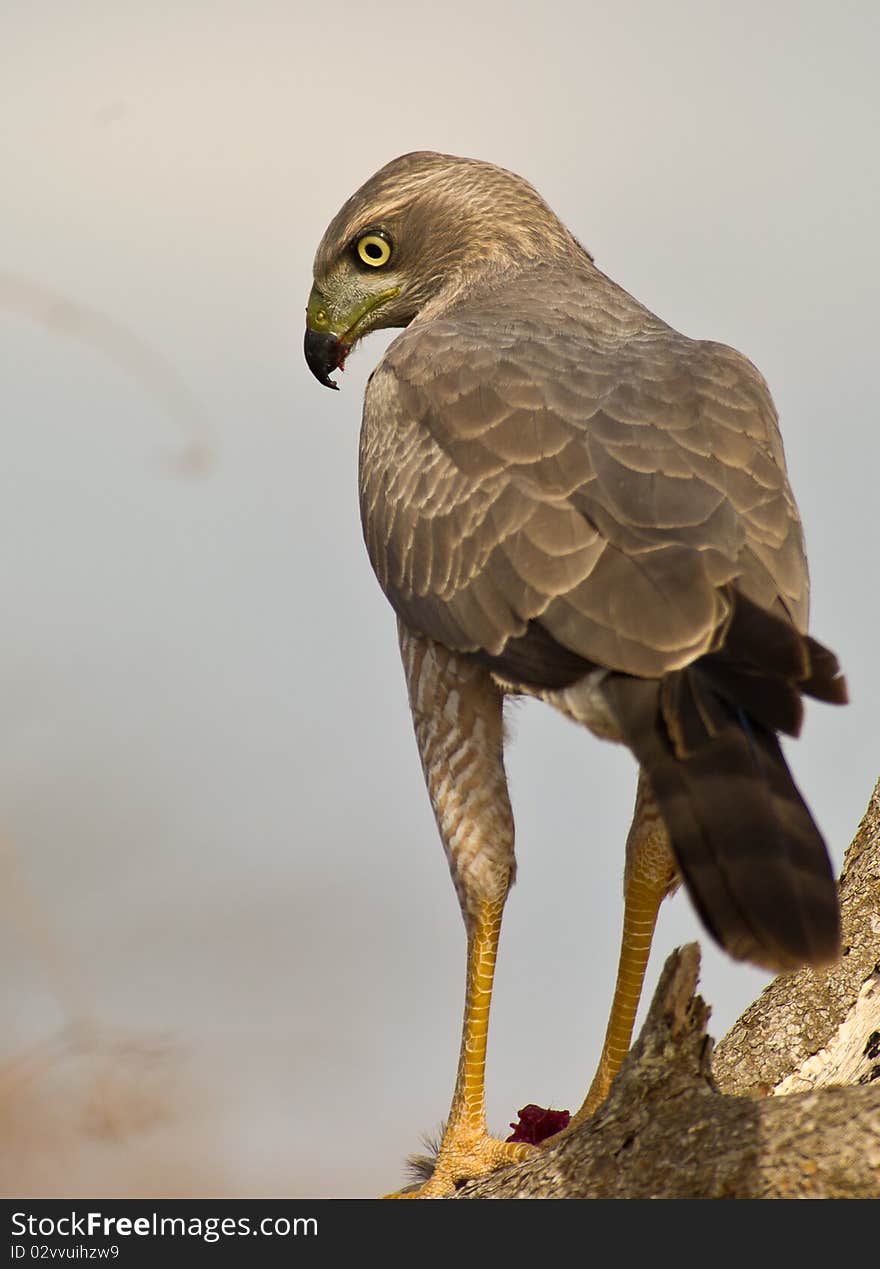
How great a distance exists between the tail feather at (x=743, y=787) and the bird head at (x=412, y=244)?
2771mm

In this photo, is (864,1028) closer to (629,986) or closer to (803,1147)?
(629,986)

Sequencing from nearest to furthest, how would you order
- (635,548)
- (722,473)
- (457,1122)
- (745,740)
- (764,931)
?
(764,931) → (745,740) → (635,548) → (722,473) → (457,1122)

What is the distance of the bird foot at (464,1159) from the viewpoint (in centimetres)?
550

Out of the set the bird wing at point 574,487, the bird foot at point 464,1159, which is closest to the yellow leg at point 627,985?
the bird foot at point 464,1159

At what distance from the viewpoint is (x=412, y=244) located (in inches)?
271

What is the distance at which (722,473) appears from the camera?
5.14m

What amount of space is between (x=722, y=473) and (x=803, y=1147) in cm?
213

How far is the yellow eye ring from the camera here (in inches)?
272

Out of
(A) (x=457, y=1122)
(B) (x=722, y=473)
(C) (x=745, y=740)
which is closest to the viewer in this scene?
(C) (x=745, y=740)

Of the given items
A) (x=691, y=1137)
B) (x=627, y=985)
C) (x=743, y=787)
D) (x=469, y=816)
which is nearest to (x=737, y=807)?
(x=743, y=787)

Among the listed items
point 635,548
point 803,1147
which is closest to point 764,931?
point 803,1147

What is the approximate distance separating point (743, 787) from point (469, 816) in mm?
1501

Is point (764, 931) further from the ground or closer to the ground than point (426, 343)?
closer to the ground

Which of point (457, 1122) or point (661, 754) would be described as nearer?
point (661, 754)
